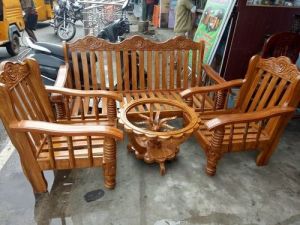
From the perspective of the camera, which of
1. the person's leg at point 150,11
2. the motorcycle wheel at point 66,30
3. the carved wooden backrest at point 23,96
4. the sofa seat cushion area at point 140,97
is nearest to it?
the carved wooden backrest at point 23,96

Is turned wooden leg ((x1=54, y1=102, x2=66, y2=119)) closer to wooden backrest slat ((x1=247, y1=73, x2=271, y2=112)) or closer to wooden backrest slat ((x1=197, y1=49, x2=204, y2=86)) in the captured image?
wooden backrest slat ((x1=197, y1=49, x2=204, y2=86))

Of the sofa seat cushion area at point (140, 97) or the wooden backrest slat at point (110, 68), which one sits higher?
the wooden backrest slat at point (110, 68)

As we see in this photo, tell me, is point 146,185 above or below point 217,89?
below

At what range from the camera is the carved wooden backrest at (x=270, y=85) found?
6.63 feet

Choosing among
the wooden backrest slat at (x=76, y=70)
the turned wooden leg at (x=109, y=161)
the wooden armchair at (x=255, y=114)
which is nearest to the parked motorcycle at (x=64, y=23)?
the wooden backrest slat at (x=76, y=70)

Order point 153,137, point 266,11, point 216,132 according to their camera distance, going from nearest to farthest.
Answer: point 153,137
point 216,132
point 266,11

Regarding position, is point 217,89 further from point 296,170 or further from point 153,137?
point 296,170

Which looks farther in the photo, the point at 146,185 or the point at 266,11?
the point at 266,11

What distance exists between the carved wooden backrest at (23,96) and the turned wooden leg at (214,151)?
1.36 metres

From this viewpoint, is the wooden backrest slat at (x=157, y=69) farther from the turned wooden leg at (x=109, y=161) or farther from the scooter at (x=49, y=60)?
the turned wooden leg at (x=109, y=161)

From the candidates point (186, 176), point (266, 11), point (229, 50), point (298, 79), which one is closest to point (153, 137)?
point (186, 176)

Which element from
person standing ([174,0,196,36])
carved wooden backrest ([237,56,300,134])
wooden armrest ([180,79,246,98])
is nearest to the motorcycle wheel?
person standing ([174,0,196,36])

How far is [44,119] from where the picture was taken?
79.7 inches

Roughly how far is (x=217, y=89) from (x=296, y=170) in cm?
109
